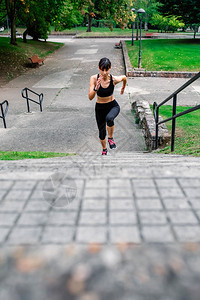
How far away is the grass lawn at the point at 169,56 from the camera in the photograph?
747 inches

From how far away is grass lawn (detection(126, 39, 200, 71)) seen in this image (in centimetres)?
1898

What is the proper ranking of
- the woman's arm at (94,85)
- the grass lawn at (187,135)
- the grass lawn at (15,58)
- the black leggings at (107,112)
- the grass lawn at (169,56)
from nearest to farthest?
the woman's arm at (94,85), the black leggings at (107,112), the grass lawn at (187,135), the grass lawn at (15,58), the grass lawn at (169,56)

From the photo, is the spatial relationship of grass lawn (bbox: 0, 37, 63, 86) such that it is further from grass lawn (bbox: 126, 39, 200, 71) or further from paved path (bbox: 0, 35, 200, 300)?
paved path (bbox: 0, 35, 200, 300)

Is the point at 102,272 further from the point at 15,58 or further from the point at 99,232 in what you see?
the point at 15,58

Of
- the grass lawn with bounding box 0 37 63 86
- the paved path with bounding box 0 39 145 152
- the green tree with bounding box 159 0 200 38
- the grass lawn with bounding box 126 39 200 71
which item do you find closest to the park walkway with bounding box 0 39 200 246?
the paved path with bounding box 0 39 145 152

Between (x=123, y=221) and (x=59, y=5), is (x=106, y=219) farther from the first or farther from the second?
(x=59, y=5)

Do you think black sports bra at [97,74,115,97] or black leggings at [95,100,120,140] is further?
black leggings at [95,100,120,140]

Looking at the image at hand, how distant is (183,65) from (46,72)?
29.2 feet

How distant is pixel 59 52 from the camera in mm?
27812

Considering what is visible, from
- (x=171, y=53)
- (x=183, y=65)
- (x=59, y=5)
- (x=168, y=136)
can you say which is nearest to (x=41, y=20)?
(x=59, y=5)

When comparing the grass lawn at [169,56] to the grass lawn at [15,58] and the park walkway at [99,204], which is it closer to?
the grass lawn at [15,58]

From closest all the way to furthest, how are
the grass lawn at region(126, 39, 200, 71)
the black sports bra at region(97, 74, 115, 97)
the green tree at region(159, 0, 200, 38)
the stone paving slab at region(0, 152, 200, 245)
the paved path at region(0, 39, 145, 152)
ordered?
the stone paving slab at region(0, 152, 200, 245) → the black sports bra at region(97, 74, 115, 97) → the paved path at region(0, 39, 145, 152) → the grass lawn at region(126, 39, 200, 71) → the green tree at region(159, 0, 200, 38)

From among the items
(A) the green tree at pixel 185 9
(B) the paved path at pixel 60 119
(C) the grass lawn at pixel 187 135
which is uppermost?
(A) the green tree at pixel 185 9

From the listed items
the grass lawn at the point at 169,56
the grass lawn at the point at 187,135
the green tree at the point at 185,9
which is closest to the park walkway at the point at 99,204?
the grass lawn at the point at 187,135
